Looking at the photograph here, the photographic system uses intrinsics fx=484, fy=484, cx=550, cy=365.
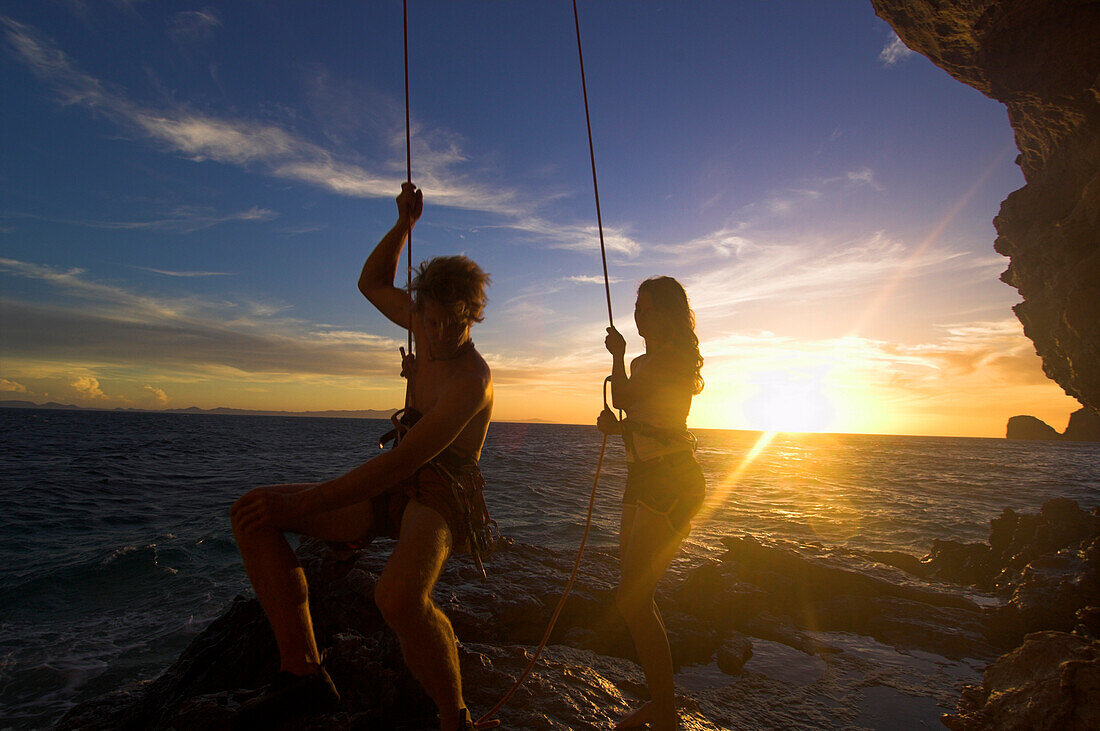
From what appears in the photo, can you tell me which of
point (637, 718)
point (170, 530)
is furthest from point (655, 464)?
point (170, 530)

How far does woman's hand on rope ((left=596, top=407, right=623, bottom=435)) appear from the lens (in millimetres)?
3277

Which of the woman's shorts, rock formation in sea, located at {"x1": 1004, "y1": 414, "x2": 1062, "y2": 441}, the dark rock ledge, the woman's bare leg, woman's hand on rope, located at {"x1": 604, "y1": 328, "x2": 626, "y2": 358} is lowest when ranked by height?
rock formation in sea, located at {"x1": 1004, "y1": 414, "x2": 1062, "y2": 441}

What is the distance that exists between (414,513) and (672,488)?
1546mm

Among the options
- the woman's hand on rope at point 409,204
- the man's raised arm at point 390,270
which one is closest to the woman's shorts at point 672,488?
the man's raised arm at point 390,270

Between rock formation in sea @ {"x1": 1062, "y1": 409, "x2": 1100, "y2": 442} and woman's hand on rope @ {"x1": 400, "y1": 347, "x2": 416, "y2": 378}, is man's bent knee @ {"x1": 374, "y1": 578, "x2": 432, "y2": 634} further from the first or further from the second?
rock formation in sea @ {"x1": 1062, "y1": 409, "x2": 1100, "y2": 442}

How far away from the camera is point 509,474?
2328 cm

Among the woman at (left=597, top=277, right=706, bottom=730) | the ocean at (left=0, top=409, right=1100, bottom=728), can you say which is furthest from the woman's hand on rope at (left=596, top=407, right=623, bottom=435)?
the ocean at (left=0, top=409, right=1100, bottom=728)

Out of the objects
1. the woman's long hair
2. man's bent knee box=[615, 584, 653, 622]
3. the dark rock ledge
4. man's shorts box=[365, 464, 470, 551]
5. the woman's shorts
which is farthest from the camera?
the woman's long hair

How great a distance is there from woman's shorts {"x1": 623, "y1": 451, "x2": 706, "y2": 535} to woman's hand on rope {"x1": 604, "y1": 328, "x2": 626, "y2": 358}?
0.83 metres

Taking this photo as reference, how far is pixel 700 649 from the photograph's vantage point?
4762 mm

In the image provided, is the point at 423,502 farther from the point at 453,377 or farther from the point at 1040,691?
the point at 1040,691

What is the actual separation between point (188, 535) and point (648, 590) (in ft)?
42.8

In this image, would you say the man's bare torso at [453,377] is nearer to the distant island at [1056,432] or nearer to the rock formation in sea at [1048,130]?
the rock formation in sea at [1048,130]

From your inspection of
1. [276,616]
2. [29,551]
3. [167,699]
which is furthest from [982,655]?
[29,551]
